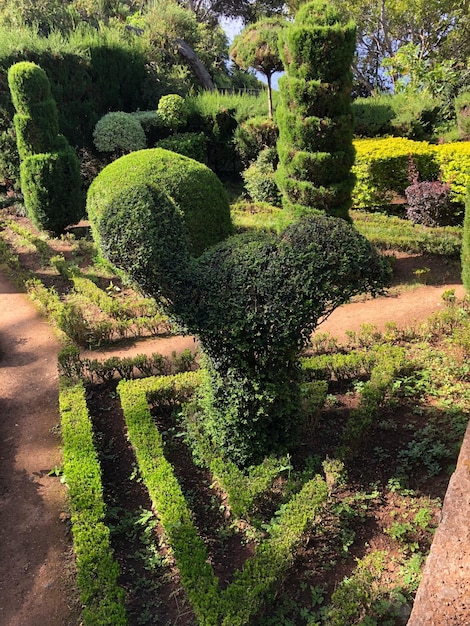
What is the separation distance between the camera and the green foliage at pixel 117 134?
1497 cm

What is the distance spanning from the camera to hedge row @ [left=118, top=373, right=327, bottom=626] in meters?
3.35

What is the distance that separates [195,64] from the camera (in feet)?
70.8

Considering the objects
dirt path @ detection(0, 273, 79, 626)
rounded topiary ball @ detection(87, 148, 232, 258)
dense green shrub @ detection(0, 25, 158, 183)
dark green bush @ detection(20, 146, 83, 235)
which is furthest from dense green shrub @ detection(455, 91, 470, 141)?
dirt path @ detection(0, 273, 79, 626)

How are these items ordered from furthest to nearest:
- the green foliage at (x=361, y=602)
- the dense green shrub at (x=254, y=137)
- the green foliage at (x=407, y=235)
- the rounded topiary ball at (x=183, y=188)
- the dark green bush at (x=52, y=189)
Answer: the dense green shrub at (x=254, y=137)
the dark green bush at (x=52, y=189)
the green foliage at (x=407, y=235)
the rounded topiary ball at (x=183, y=188)
the green foliage at (x=361, y=602)

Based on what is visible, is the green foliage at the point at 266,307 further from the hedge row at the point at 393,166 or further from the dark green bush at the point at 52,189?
the dark green bush at the point at 52,189

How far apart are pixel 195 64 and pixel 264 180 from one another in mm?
10630

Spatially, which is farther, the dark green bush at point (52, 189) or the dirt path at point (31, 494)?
the dark green bush at point (52, 189)

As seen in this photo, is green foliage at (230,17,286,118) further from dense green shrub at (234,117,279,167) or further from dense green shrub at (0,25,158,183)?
dense green shrub at (0,25,158,183)

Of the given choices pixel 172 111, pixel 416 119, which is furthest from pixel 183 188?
pixel 416 119

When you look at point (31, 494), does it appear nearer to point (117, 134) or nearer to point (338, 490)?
point (338, 490)

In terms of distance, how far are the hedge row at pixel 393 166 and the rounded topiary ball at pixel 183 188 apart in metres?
4.36

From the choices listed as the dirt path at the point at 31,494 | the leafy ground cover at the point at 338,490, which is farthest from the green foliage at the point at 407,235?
the dirt path at the point at 31,494

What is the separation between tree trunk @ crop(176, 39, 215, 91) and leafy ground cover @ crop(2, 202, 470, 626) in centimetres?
1843

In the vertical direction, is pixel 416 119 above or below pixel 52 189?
above
